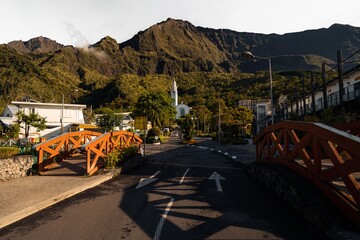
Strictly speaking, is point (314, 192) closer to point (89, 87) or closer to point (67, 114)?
point (67, 114)

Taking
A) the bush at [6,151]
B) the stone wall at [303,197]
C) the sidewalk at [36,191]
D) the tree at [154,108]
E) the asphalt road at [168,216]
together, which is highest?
the tree at [154,108]

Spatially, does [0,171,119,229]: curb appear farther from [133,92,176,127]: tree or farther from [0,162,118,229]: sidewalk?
[133,92,176,127]: tree

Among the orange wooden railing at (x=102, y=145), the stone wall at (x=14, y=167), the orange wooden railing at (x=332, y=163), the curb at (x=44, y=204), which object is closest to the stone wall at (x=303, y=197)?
the orange wooden railing at (x=332, y=163)

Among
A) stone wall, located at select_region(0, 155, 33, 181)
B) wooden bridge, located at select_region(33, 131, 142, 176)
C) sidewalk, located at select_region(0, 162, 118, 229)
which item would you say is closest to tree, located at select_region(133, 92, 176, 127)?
wooden bridge, located at select_region(33, 131, 142, 176)

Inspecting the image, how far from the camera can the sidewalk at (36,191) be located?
22.6 ft

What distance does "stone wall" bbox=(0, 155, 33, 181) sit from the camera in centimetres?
1132

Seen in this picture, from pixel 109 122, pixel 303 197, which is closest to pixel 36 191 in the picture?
pixel 303 197

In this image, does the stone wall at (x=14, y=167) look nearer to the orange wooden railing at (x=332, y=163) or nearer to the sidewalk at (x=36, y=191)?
the sidewalk at (x=36, y=191)

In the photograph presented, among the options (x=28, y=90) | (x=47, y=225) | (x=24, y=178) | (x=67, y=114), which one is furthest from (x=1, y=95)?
(x=47, y=225)

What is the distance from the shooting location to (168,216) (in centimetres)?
656

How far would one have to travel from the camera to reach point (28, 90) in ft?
360

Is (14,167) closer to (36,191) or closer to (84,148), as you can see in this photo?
(84,148)

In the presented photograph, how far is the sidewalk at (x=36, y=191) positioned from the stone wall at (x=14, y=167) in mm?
481

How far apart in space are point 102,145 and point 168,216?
341 inches
